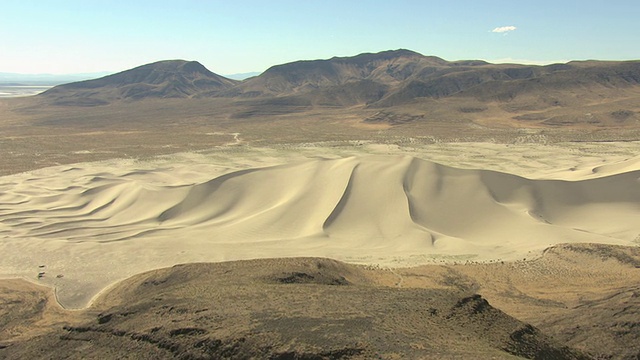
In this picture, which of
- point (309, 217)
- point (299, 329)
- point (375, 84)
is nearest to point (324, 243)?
point (309, 217)

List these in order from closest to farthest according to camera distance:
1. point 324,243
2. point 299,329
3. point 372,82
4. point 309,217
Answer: point 299,329 → point 324,243 → point 309,217 → point 372,82

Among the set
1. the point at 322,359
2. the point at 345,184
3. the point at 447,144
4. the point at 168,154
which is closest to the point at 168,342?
the point at 322,359

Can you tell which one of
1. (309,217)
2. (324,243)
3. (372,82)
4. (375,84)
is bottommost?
(324,243)

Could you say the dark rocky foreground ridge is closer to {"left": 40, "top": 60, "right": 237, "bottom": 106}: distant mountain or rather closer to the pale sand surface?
the pale sand surface

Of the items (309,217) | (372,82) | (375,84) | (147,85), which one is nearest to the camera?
(309,217)

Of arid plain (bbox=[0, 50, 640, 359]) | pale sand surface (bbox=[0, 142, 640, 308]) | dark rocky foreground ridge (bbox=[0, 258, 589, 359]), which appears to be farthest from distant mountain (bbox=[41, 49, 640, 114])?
dark rocky foreground ridge (bbox=[0, 258, 589, 359])

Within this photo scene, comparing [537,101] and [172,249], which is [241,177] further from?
[537,101]

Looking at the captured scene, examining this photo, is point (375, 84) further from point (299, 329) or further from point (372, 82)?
point (299, 329)

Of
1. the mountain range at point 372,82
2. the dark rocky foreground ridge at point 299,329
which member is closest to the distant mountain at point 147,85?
the mountain range at point 372,82
